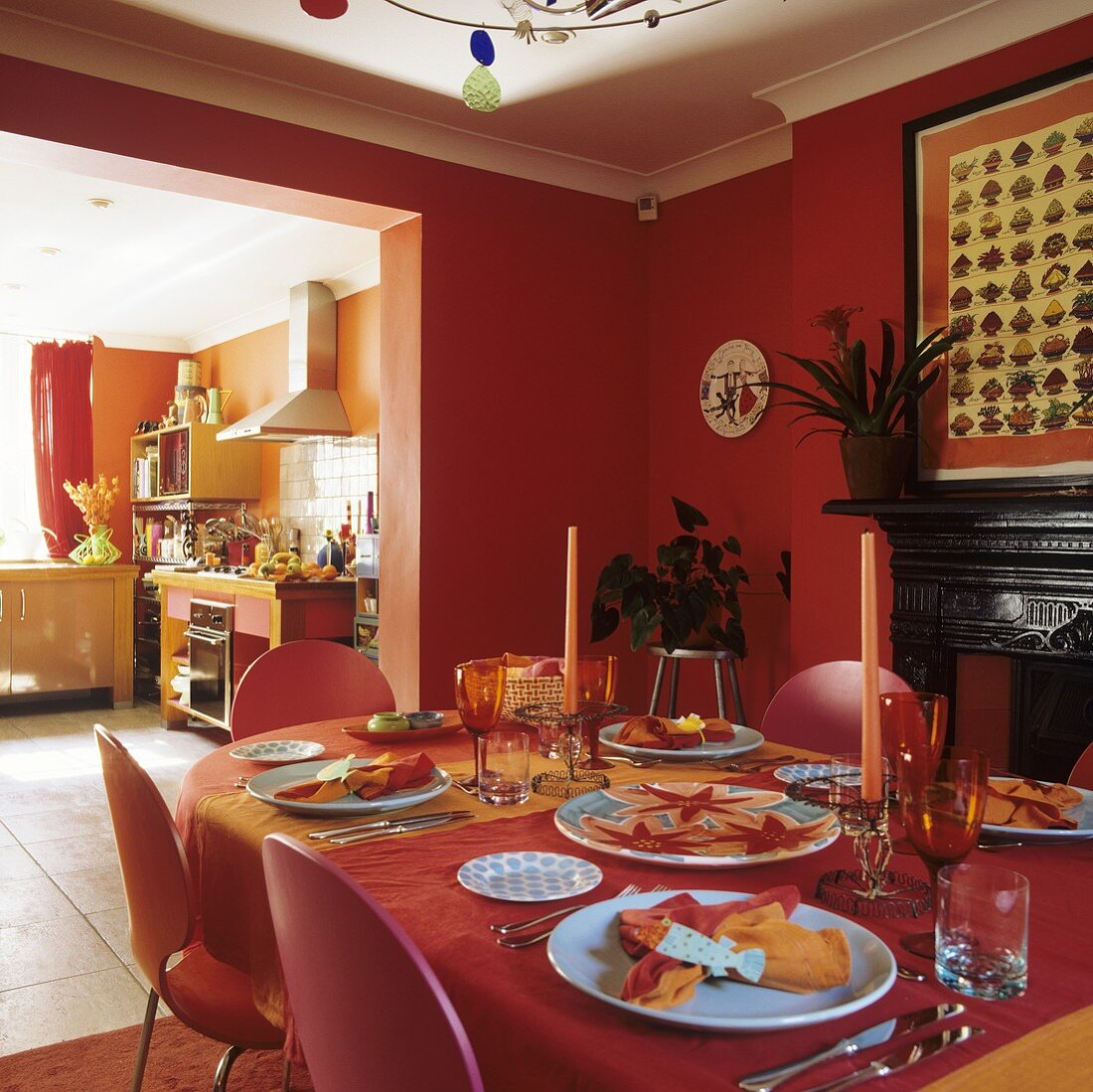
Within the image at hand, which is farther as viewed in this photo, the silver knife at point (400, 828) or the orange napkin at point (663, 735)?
the orange napkin at point (663, 735)

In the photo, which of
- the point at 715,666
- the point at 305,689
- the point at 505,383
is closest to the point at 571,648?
the point at 305,689

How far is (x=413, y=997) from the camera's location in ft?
2.44

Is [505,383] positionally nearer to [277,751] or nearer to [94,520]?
[277,751]

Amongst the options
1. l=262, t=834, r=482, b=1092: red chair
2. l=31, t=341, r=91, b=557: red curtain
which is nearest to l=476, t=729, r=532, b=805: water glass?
l=262, t=834, r=482, b=1092: red chair

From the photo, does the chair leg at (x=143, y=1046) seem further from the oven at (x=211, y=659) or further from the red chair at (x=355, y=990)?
the oven at (x=211, y=659)

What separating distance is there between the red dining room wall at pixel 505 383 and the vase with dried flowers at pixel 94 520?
3.76 metres

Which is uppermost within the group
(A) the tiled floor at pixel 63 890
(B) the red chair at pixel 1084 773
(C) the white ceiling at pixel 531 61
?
(C) the white ceiling at pixel 531 61

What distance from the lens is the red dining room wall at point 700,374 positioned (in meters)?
3.92

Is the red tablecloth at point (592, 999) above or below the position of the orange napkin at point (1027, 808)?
below

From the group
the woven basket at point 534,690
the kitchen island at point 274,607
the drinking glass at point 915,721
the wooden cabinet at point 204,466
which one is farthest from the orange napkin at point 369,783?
the wooden cabinet at point 204,466

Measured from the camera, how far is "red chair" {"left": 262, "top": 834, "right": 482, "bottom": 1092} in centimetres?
73

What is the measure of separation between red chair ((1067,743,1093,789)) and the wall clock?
7.85 ft

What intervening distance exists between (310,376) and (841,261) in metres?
3.54

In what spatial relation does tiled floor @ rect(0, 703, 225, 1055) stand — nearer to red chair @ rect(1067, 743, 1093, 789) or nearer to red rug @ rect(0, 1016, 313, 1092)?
red rug @ rect(0, 1016, 313, 1092)
